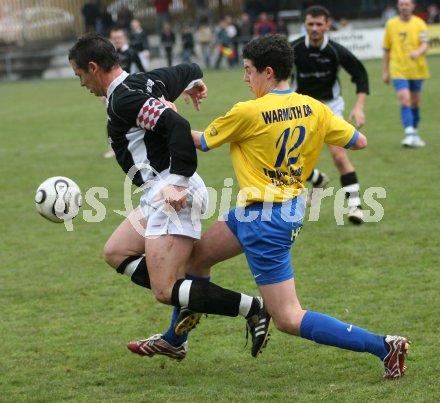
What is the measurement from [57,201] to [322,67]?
185 inches

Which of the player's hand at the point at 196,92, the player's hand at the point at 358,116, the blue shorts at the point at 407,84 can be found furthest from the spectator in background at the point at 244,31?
the player's hand at the point at 196,92

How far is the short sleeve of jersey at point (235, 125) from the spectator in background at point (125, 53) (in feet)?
27.9

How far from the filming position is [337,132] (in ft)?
16.9

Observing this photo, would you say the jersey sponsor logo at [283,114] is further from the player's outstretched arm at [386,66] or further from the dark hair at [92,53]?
the player's outstretched arm at [386,66]

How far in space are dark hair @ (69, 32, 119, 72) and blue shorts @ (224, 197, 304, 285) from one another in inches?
45.1

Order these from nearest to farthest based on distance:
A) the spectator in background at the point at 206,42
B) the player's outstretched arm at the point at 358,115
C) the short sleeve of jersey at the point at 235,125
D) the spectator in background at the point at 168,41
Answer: the short sleeve of jersey at the point at 235,125
the player's outstretched arm at the point at 358,115
the spectator in background at the point at 206,42
the spectator in background at the point at 168,41

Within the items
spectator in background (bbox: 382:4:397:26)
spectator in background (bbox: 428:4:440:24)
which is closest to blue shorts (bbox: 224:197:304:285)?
spectator in background (bbox: 428:4:440:24)

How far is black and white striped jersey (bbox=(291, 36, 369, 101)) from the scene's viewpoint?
31.2 feet

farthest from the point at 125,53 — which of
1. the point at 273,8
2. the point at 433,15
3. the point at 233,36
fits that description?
the point at 273,8

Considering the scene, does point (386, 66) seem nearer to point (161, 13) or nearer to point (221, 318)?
point (221, 318)

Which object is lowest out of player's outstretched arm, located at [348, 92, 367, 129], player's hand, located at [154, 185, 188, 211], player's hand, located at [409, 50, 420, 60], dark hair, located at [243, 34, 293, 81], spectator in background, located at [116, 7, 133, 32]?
spectator in background, located at [116, 7, 133, 32]

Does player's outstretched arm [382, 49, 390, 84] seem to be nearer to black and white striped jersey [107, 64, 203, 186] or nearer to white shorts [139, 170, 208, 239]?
black and white striped jersey [107, 64, 203, 186]

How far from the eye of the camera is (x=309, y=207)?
10000 millimetres

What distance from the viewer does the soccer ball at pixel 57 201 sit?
5645mm
